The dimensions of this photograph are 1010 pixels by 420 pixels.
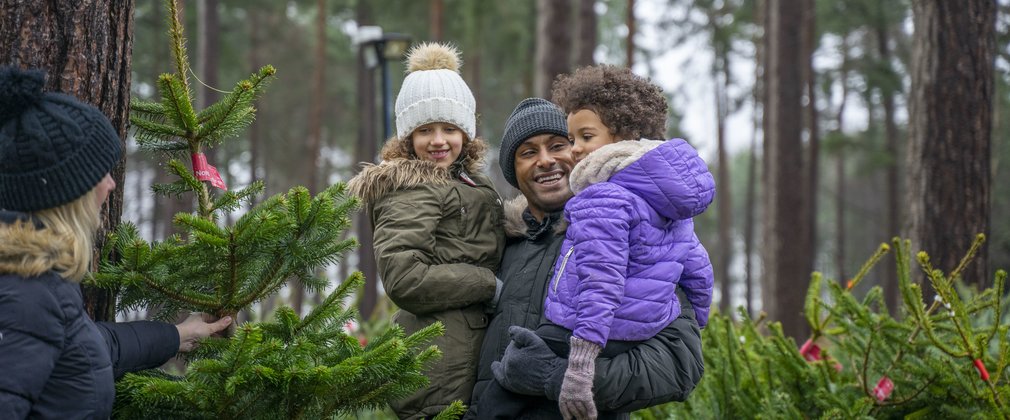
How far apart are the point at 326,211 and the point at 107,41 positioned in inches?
40.1

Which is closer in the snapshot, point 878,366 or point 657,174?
point 657,174

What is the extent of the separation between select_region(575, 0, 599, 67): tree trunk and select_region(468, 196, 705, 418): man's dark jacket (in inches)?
388

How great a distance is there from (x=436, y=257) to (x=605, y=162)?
75 centimetres

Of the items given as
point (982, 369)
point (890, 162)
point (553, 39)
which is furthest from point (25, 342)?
point (890, 162)

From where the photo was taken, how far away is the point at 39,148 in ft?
7.96

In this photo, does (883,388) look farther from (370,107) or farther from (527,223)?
(370,107)

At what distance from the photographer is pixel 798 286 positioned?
13.0m

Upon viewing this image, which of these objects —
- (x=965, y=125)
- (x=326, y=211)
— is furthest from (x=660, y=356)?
(x=965, y=125)

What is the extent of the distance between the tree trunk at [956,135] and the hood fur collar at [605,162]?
4.38 m

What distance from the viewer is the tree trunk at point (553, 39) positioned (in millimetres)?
12133

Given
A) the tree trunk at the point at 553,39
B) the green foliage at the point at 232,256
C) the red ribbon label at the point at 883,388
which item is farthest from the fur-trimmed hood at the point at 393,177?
the tree trunk at the point at 553,39

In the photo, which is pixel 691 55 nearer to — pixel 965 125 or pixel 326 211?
pixel 965 125

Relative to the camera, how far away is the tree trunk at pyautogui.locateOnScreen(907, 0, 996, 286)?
663cm

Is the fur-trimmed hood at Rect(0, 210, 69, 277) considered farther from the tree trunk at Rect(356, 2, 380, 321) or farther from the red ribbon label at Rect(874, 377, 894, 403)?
the tree trunk at Rect(356, 2, 380, 321)
